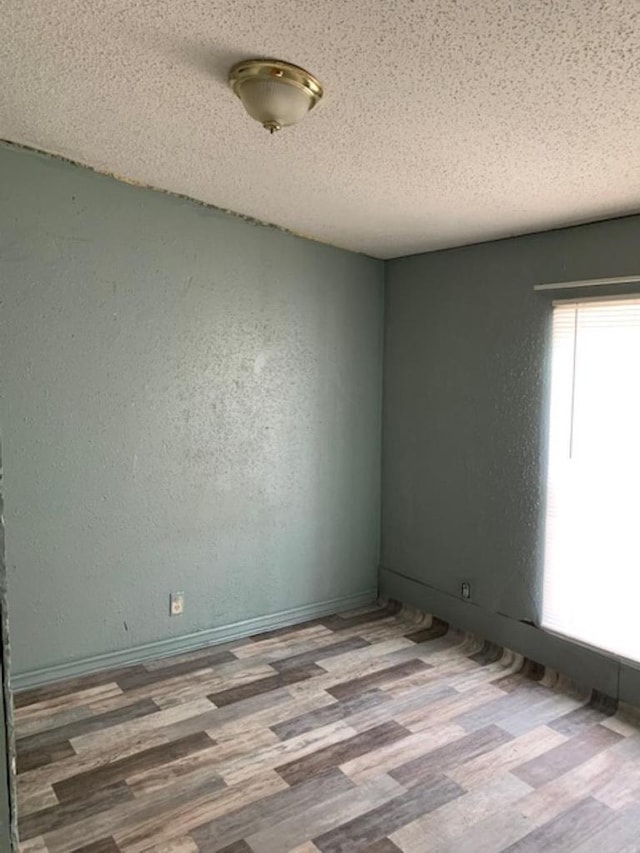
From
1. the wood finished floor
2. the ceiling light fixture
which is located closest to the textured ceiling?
the ceiling light fixture

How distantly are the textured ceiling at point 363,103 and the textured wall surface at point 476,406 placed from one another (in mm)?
222

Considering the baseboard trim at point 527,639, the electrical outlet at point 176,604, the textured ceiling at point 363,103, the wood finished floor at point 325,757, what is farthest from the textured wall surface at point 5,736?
the baseboard trim at point 527,639

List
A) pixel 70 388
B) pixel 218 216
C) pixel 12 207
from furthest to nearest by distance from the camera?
pixel 218 216 → pixel 70 388 → pixel 12 207

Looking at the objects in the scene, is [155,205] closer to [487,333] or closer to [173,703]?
[487,333]

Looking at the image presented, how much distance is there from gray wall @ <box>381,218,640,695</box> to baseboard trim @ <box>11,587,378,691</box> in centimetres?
38

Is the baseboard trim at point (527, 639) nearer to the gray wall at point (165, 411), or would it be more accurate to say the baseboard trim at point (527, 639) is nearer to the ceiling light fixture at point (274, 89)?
the gray wall at point (165, 411)

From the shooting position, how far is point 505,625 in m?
3.30

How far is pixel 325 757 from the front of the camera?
2408 mm

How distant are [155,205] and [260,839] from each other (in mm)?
2774

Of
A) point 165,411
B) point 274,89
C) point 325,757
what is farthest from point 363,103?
point 325,757

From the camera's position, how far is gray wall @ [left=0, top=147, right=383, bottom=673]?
2.76m

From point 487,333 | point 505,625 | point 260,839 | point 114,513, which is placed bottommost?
point 260,839

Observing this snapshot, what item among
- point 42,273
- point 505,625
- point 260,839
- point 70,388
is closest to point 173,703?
point 260,839

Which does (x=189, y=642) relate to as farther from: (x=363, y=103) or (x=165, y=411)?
(x=363, y=103)
